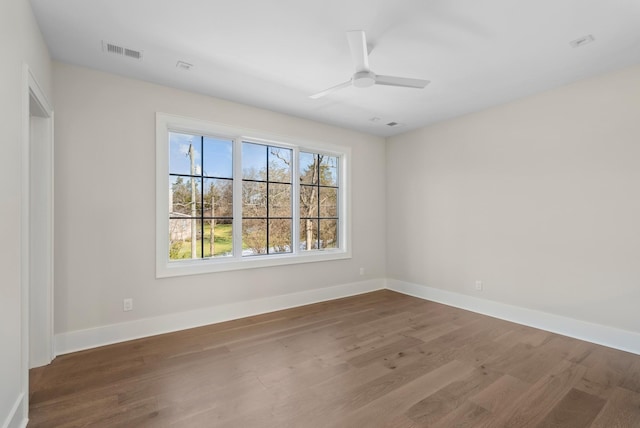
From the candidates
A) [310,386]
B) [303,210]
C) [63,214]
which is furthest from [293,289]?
[63,214]

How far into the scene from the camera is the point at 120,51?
2.73m

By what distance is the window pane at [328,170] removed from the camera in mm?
4996

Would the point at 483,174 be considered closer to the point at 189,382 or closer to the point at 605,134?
the point at 605,134

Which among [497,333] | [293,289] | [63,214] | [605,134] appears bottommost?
[497,333]

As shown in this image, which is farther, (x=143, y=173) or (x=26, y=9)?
(x=143, y=173)

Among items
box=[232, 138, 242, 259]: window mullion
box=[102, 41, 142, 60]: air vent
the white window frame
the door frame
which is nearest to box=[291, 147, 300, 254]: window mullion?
the white window frame

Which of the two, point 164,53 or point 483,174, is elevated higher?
point 164,53

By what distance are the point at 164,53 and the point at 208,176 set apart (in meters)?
1.44

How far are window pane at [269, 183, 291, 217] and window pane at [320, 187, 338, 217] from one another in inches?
24.8

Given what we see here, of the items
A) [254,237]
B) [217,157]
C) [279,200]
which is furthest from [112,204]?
[279,200]

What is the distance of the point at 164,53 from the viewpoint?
2770 mm

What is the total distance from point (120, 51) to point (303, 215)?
→ 2.92 m

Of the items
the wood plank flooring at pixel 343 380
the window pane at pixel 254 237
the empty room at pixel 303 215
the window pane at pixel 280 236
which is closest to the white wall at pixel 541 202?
the empty room at pixel 303 215

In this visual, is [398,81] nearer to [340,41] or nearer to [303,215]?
[340,41]
